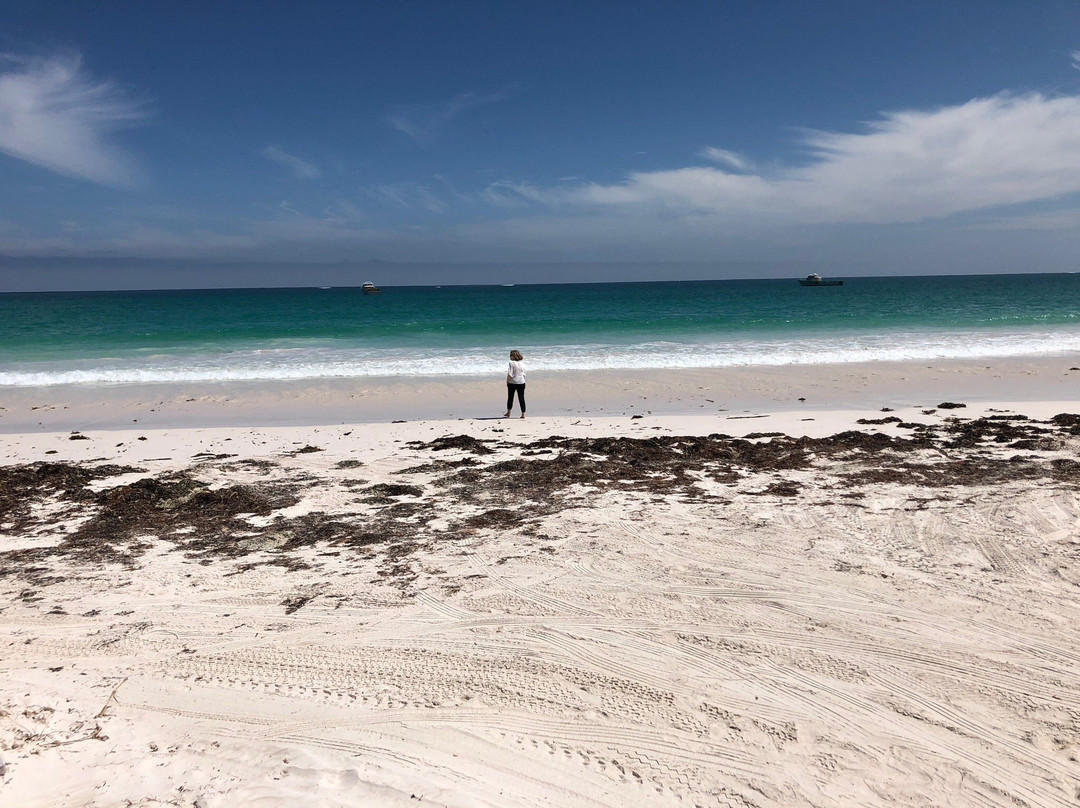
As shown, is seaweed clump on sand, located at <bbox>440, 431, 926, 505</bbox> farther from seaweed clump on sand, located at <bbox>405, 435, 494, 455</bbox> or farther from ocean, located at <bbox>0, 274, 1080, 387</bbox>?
ocean, located at <bbox>0, 274, 1080, 387</bbox>

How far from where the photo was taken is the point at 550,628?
438 cm

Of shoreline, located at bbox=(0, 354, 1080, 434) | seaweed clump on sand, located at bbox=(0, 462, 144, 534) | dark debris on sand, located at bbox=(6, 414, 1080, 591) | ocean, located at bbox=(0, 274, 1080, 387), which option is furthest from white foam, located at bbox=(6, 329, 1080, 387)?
dark debris on sand, located at bbox=(6, 414, 1080, 591)

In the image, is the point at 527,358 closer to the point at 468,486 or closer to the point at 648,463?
the point at 648,463

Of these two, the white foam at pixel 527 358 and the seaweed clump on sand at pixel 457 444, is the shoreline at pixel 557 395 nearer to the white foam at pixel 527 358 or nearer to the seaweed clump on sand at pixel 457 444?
the white foam at pixel 527 358

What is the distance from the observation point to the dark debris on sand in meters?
6.02

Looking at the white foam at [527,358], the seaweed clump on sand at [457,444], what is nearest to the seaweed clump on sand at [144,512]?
the seaweed clump on sand at [457,444]

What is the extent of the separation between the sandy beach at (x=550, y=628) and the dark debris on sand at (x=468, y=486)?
0.19 ft

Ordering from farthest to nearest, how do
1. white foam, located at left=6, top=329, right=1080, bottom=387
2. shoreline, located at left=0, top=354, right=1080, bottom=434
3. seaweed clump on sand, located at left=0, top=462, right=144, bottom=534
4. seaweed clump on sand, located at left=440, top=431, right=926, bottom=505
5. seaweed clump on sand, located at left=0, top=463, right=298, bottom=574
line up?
white foam, located at left=6, top=329, right=1080, bottom=387, shoreline, located at left=0, top=354, right=1080, bottom=434, seaweed clump on sand, located at left=440, top=431, right=926, bottom=505, seaweed clump on sand, located at left=0, top=462, right=144, bottom=534, seaweed clump on sand, located at left=0, top=463, right=298, bottom=574

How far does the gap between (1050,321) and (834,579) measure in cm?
3698

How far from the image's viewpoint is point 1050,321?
32469 mm

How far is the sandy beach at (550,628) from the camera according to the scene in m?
3.08

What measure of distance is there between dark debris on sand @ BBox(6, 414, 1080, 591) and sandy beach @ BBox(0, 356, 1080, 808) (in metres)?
A: 0.06

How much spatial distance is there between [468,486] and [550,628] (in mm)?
3617

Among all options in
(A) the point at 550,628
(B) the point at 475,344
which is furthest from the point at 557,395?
(B) the point at 475,344
